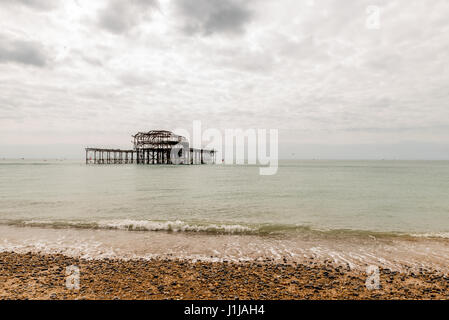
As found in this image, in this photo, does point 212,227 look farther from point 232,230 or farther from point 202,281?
point 202,281

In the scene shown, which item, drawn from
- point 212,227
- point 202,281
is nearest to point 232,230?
point 212,227

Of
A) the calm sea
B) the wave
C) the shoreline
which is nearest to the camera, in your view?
the shoreline

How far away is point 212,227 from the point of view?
407 inches

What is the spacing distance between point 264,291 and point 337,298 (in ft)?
4.29

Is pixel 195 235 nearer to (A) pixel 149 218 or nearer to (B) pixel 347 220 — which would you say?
(A) pixel 149 218

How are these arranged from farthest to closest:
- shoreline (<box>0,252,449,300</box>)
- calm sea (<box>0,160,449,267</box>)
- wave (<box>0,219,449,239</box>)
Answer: wave (<box>0,219,449,239</box>) → calm sea (<box>0,160,449,267</box>) → shoreline (<box>0,252,449,300</box>)

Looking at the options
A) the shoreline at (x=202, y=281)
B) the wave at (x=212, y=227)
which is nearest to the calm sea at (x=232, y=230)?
the wave at (x=212, y=227)

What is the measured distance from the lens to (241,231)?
32.8ft

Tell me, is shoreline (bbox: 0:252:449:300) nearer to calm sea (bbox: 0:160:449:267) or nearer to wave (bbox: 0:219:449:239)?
calm sea (bbox: 0:160:449:267)

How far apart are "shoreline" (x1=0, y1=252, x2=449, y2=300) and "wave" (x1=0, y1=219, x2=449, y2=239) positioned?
338 centimetres

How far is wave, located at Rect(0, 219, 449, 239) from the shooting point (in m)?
9.74

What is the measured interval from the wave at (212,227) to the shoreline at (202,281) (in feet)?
11.1

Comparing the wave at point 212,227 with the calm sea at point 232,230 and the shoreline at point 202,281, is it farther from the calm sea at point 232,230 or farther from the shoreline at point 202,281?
the shoreline at point 202,281

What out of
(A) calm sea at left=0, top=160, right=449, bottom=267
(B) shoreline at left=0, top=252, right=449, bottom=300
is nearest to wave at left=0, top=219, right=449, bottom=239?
(A) calm sea at left=0, top=160, right=449, bottom=267
